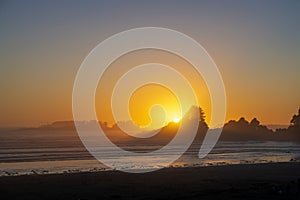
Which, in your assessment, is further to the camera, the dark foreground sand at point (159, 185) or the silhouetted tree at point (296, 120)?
the silhouetted tree at point (296, 120)

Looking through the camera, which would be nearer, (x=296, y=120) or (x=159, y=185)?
(x=159, y=185)

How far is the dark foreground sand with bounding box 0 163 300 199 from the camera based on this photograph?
26416 millimetres

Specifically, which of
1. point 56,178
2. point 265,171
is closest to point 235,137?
point 265,171

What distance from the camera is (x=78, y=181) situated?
33.1 m

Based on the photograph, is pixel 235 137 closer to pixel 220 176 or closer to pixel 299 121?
pixel 299 121

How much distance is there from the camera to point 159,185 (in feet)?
102

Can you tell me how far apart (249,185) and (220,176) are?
6.12m

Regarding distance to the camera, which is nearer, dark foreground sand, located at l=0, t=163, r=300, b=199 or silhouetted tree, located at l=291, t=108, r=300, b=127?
dark foreground sand, located at l=0, t=163, r=300, b=199

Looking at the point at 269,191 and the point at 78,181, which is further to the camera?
the point at 78,181

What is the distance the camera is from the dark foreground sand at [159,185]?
26416mm

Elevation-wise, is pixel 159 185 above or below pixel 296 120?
below

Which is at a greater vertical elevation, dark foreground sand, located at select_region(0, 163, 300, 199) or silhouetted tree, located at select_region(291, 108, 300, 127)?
silhouetted tree, located at select_region(291, 108, 300, 127)

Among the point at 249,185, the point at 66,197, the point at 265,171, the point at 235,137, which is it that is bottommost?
the point at 66,197

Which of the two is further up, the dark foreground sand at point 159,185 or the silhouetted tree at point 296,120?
the silhouetted tree at point 296,120
